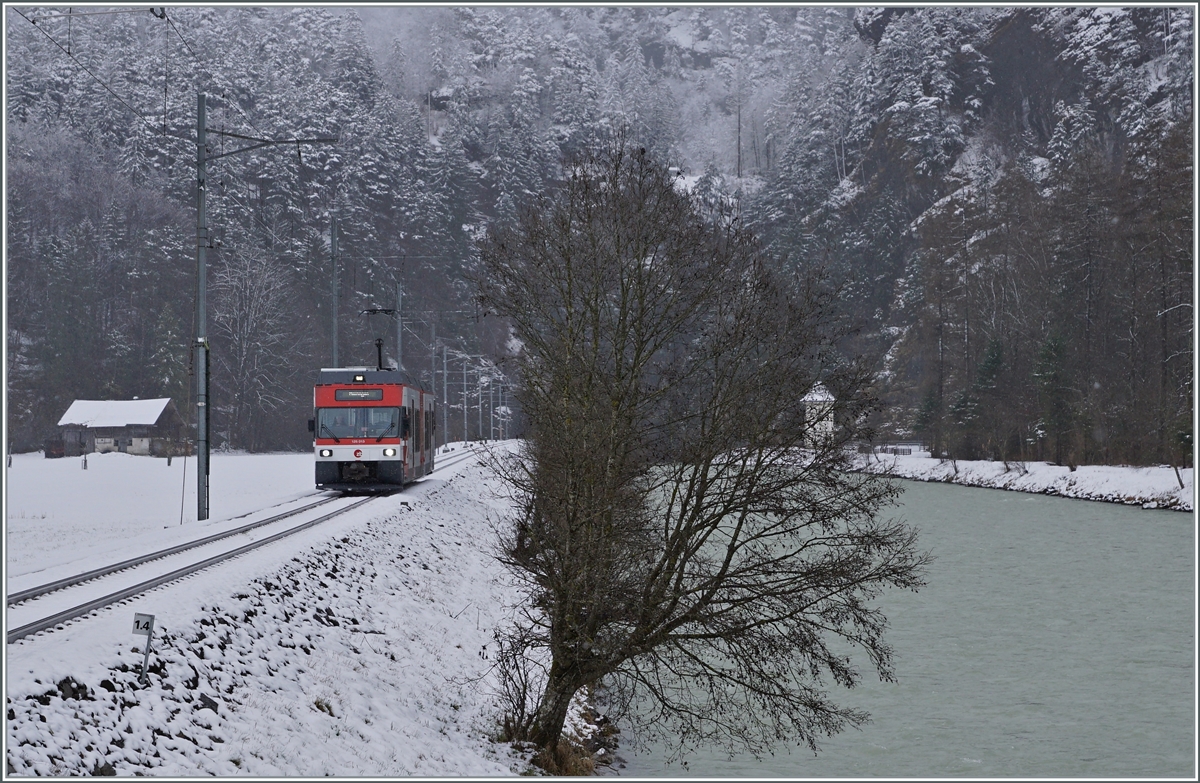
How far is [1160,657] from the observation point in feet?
63.1

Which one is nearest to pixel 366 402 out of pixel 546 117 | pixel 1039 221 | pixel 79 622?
pixel 79 622

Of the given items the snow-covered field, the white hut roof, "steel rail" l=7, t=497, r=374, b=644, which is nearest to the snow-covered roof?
the snow-covered field

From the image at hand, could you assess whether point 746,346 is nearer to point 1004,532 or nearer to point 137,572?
point 137,572

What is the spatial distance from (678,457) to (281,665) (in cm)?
604

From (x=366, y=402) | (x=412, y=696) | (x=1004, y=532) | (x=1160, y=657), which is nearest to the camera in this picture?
(x=412, y=696)

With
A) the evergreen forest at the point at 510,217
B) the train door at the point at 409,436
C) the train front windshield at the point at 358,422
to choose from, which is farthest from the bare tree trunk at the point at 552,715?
the evergreen forest at the point at 510,217

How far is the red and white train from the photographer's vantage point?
93.0 ft

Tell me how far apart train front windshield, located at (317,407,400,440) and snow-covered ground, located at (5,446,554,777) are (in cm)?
Result: 444

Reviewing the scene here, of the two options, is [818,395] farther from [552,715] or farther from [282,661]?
[282,661]

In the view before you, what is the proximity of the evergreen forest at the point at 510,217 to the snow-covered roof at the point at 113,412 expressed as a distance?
11.9 ft

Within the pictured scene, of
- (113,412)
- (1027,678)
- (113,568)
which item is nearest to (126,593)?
(113,568)

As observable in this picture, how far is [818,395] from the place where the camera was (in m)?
15.7

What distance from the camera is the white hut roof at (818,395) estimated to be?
15.5 m

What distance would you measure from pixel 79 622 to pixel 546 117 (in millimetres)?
171313
